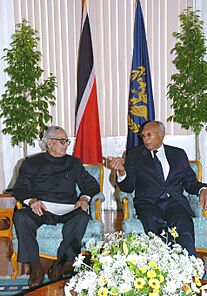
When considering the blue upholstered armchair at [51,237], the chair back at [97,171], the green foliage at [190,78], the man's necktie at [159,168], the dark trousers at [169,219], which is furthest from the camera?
the green foliage at [190,78]

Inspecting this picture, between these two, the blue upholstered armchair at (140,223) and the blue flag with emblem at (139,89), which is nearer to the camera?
the blue upholstered armchair at (140,223)

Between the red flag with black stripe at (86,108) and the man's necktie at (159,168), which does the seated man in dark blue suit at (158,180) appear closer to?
the man's necktie at (159,168)

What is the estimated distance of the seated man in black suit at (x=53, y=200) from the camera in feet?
12.6

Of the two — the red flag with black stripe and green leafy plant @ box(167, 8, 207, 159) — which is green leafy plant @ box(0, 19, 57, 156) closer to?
the red flag with black stripe

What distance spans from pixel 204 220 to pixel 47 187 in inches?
50.3

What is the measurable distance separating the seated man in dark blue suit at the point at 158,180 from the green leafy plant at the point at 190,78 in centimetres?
111

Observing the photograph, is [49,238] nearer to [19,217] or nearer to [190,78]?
[19,217]

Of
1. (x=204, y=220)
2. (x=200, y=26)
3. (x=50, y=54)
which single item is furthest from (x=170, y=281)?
(x=50, y=54)

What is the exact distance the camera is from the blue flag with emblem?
558 centimetres

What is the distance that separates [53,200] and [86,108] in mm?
1766

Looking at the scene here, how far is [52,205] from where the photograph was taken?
13.5 ft

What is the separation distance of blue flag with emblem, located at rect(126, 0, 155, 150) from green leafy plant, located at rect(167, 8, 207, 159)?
1.02ft

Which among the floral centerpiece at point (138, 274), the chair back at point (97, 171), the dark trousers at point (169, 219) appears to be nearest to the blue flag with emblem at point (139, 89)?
the chair back at point (97, 171)

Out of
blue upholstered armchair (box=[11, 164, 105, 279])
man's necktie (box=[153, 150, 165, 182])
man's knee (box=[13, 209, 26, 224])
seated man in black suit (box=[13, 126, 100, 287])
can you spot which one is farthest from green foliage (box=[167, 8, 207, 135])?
man's knee (box=[13, 209, 26, 224])
